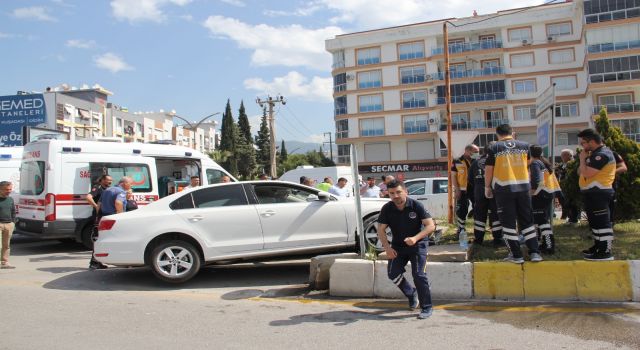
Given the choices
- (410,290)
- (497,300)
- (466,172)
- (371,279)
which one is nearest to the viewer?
(410,290)

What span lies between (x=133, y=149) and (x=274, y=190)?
514cm

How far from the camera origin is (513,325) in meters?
5.04

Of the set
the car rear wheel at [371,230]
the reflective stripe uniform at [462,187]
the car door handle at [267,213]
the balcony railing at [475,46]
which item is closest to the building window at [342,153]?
the balcony railing at [475,46]

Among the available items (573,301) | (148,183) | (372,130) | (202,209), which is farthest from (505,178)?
(372,130)

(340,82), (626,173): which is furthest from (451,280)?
(340,82)

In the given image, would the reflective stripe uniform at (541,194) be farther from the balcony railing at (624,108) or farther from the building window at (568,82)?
the building window at (568,82)

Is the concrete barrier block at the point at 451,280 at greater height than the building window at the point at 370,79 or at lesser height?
lesser

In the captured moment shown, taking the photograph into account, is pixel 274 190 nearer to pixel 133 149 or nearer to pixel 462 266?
pixel 462 266

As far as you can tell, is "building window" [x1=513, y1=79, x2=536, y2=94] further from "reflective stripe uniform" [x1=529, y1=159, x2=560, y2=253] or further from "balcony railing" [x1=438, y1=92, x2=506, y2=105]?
"reflective stripe uniform" [x1=529, y1=159, x2=560, y2=253]

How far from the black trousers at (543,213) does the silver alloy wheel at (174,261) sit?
15.7 ft

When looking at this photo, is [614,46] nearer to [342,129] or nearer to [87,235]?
[342,129]

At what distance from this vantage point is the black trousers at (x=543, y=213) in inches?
265

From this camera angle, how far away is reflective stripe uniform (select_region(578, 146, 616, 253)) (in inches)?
244

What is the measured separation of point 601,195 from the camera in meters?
6.29
